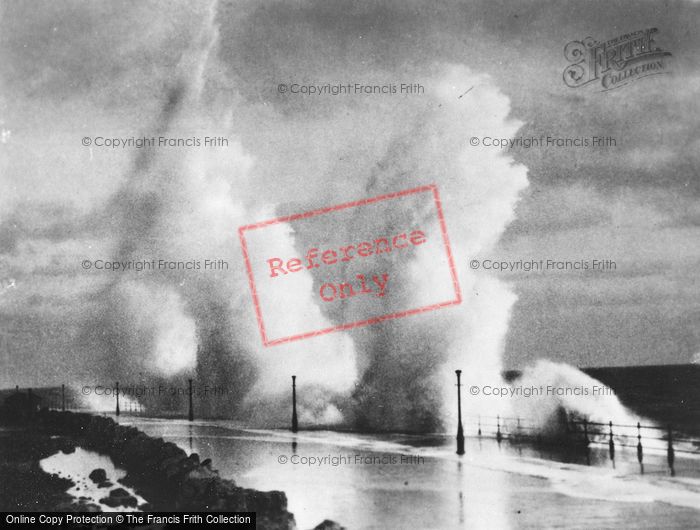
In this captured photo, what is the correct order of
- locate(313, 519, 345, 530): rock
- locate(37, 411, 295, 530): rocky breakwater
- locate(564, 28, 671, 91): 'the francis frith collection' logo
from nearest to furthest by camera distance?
locate(313, 519, 345, 530): rock → locate(37, 411, 295, 530): rocky breakwater → locate(564, 28, 671, 91): 'the francis frith collection' logo

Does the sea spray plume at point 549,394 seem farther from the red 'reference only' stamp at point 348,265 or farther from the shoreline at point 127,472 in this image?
the shoreline at point 127,472

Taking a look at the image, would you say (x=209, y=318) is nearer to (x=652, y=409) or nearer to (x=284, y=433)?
(x=284, y=433)

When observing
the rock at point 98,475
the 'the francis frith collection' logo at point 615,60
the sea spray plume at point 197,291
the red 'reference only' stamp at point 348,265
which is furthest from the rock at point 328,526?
the 'the francis frith collection' logo at point 615,60

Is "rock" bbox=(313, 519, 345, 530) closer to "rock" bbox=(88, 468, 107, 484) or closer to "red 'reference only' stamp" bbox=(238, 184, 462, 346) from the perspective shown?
"red 'reference only' stamp" bbox=(238, 184, 462, 346)

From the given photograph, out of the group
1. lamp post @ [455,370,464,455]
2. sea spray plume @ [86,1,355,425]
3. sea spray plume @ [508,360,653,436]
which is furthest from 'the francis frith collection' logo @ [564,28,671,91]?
sea spray plume @ [86,1,355,425]

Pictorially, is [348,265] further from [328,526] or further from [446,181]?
[328,526]

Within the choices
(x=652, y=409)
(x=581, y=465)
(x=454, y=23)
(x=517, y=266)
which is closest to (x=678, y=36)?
(x=454, y=23)

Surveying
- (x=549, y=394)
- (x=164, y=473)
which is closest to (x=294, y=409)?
(x=164, y=473)
